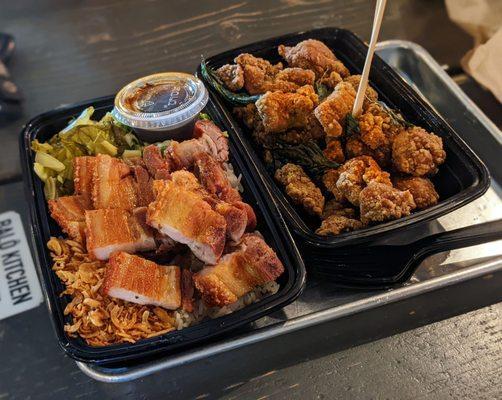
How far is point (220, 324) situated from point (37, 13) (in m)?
3.40

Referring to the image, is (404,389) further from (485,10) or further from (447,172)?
(485,10)

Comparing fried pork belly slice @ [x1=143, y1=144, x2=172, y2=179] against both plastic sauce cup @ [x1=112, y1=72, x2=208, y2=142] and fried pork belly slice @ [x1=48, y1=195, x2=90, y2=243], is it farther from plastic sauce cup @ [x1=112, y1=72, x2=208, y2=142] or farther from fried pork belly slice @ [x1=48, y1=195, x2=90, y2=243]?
fried pork belly slice @ [x1=48, y1=195, x2=90, y2=243]

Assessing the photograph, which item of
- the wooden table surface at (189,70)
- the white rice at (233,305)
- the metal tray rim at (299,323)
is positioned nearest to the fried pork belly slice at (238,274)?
the white rice at (233,305)

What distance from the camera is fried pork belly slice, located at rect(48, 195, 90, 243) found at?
1.78 metres

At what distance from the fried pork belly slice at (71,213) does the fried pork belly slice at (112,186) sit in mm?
78

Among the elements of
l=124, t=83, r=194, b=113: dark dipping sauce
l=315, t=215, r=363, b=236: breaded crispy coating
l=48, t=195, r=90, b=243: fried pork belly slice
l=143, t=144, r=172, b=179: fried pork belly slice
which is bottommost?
l=48, t=195, r=90, b=243: fried pork belly slice

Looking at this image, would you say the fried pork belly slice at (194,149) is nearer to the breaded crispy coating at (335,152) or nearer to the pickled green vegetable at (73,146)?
the pickled green vegetable at (73,146)

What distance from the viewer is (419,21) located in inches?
135

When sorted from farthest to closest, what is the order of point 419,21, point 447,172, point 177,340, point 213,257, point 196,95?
1. point 419,21
2. point 196,95
3. point 447,172
4. point 213,257
5. point 177,340

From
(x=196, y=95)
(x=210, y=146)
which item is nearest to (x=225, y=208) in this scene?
(x=210, y=146)

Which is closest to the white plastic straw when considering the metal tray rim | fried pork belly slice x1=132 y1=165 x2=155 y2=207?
the metal tray rim

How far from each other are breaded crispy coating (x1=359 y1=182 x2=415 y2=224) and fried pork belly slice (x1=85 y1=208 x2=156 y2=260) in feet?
2.59

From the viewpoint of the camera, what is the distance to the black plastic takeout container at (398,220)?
5.62ft

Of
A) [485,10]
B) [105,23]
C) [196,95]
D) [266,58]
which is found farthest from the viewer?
[105,23]
